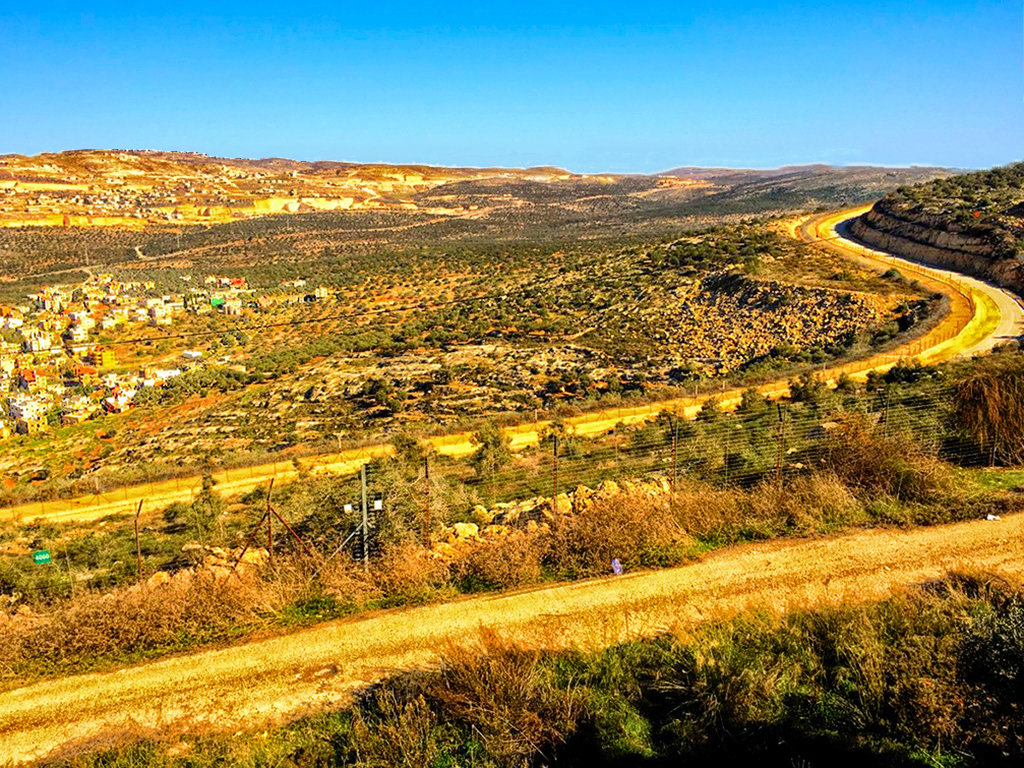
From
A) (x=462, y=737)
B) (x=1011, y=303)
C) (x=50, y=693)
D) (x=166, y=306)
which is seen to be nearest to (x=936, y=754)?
(x=462, y=737)

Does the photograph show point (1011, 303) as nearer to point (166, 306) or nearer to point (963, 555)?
point (963, 555)

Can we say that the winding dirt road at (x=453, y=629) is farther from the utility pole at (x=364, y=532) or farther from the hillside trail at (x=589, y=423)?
the hillside trail at (x=589, y=423)

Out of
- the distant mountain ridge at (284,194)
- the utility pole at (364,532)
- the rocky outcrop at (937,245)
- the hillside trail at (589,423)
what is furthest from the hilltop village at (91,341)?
the distant mountain ridge at (284,194)

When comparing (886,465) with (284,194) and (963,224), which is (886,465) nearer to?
(963,224)

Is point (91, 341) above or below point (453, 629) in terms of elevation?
below

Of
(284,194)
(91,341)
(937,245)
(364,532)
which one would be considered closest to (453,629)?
(364,532)
